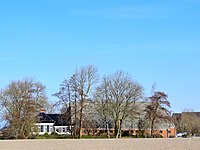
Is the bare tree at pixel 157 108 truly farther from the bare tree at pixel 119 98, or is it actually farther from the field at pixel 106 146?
the field at pixel 106 146

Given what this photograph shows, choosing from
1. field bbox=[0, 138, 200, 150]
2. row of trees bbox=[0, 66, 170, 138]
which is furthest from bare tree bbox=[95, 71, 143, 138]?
field bbox=[0, 138, 200, 150]

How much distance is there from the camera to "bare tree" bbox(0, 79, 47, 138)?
3088 inches

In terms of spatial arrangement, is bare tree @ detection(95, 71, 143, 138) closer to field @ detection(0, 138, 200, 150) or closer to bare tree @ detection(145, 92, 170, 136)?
bare tree @ detection(145, 92, 170, 136)

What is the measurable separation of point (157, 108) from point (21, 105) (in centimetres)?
2644

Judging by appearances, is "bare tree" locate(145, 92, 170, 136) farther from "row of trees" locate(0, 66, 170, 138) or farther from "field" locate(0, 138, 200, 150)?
"field" locate(0, 138, 200, 150)

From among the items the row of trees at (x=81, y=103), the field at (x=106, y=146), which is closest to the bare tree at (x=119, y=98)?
the row of trees at (x=81, y=103)

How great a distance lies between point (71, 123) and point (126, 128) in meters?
16.2

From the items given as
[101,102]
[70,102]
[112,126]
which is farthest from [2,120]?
[112,126]

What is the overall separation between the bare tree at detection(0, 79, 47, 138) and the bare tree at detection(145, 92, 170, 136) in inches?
836

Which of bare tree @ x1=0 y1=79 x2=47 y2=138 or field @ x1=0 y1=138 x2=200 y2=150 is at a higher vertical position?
bare tree @ x1=0 y1=79 x2=47 y2=138

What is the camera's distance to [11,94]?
81.0 meters

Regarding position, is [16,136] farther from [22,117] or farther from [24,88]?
[24,88]

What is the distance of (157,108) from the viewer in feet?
299

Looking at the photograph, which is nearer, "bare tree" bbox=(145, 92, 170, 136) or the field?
the field
